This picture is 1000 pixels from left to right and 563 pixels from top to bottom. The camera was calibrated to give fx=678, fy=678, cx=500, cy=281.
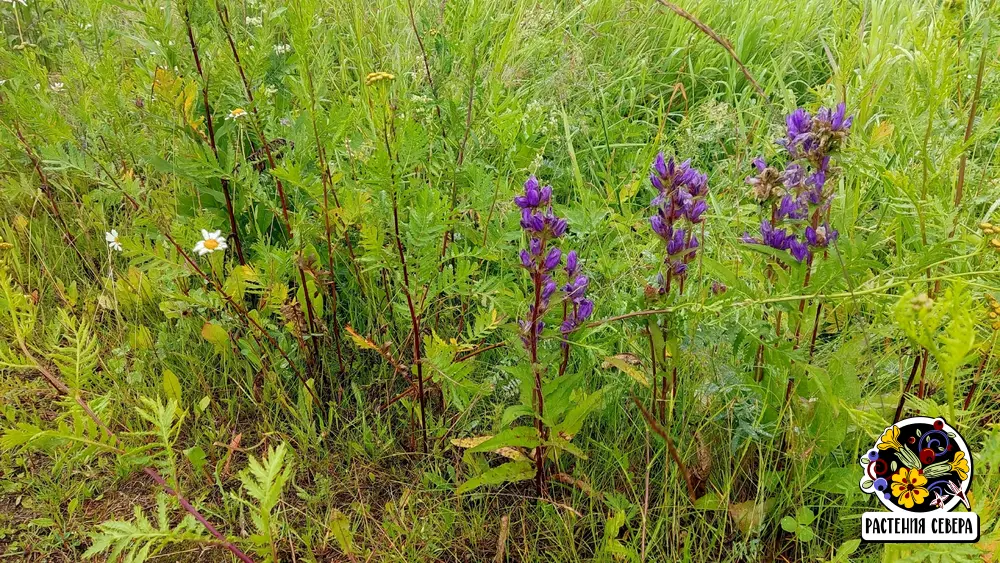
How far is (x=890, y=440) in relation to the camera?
4.05 feet

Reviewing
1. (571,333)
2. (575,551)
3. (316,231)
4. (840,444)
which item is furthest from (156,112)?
(840,444)

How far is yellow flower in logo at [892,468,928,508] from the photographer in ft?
3.87

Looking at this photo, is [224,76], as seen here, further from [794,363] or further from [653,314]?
[794,363]

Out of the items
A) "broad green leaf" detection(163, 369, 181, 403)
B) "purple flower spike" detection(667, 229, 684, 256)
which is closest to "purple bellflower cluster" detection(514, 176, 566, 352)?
"purple flower spike" detection(667, 229, 684, 256)

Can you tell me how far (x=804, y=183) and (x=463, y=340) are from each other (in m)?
0.88

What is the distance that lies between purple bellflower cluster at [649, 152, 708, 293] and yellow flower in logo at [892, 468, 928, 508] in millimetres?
525

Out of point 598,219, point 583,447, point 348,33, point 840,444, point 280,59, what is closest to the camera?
point 840,444

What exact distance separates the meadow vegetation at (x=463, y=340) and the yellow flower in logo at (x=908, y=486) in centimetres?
8

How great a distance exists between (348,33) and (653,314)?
2.46 meters

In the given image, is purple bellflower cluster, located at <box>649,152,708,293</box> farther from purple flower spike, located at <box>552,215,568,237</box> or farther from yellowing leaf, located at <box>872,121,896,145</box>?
yellowing leaf, located at <box>872,121,896,145</box>

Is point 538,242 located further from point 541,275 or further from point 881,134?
point 881,134

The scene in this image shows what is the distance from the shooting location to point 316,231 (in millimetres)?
1752

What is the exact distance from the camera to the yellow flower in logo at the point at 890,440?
4.03 feet

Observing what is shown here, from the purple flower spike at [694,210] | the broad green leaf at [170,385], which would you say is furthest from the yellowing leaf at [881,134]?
the broad green leaf at [170,385]
